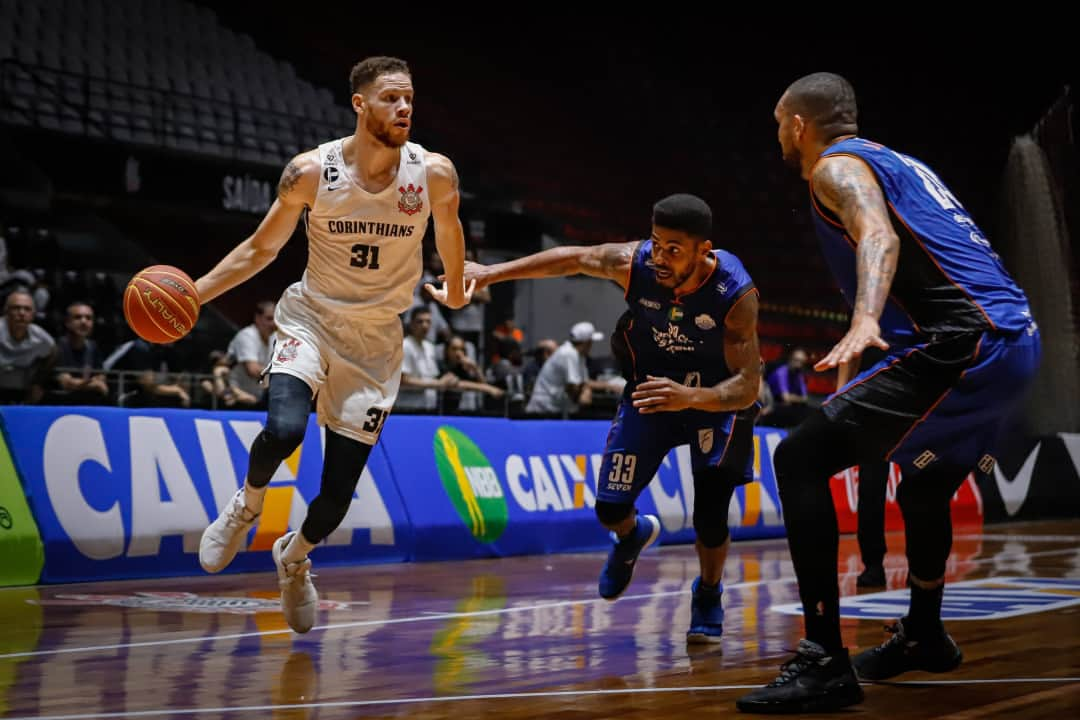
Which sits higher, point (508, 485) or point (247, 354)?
point (247, 354)

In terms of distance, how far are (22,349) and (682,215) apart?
6900 mm

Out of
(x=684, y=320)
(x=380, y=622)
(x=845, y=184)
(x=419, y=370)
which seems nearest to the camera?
(x=845, y=184)

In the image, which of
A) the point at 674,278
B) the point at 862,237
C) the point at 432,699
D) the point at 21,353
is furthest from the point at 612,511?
the point at 21,353

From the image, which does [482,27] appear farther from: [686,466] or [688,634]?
[688,634]

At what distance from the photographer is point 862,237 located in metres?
3.95

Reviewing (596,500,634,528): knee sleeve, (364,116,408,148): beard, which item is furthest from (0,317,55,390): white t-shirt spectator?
(596,500,634,528): knee sleeve

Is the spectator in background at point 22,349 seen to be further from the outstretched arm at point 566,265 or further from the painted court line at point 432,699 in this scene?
the painted court line at point 432,699

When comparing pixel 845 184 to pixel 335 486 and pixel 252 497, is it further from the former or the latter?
pixel 252 497

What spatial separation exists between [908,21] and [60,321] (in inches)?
639

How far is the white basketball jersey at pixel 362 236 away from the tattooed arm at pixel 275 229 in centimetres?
5

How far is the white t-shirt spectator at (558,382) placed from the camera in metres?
13.6

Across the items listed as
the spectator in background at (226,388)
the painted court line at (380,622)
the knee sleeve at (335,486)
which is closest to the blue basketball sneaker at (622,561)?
the painted court line at (380,622)

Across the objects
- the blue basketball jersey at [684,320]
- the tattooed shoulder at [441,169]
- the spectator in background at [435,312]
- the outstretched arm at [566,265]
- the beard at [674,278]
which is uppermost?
the spectator in background at [435,312]

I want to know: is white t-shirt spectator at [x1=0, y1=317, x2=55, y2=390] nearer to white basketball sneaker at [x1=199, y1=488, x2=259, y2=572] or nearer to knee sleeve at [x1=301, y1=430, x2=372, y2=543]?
white basketball sneaker at [x1=199, y1=488, x2=259, y2=572]
